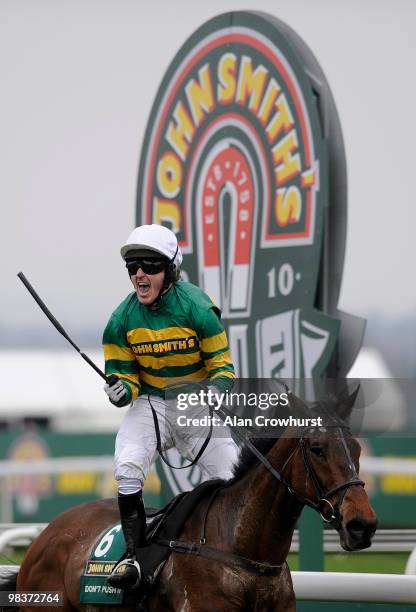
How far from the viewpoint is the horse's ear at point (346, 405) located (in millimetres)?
4039

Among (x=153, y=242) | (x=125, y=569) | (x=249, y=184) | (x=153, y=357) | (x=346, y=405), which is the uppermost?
(x=249, y=184)

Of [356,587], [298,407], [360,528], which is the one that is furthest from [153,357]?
[356,587]

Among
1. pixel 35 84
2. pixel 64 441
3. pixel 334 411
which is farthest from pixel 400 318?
pixel 64 441

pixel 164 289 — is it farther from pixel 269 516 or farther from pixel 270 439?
pixel 269 516

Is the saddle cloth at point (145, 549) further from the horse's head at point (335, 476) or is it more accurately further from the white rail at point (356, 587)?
the white rail at point (356, 587)

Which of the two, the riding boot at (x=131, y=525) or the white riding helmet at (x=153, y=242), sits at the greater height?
the white riding helmet at (x=153, y=242)

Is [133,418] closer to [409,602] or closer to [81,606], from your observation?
[81,606]

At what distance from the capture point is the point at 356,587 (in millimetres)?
4926

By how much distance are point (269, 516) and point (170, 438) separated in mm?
589

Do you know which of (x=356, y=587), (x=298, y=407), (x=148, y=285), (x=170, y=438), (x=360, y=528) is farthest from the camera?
(x=356, y=587)

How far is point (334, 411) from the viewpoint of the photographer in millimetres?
4035

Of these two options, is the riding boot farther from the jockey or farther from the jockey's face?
the jockey's face

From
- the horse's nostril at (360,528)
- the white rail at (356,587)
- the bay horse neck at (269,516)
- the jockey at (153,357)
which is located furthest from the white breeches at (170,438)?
the white rail at (356,587)

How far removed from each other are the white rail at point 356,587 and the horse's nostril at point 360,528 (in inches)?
47.8
